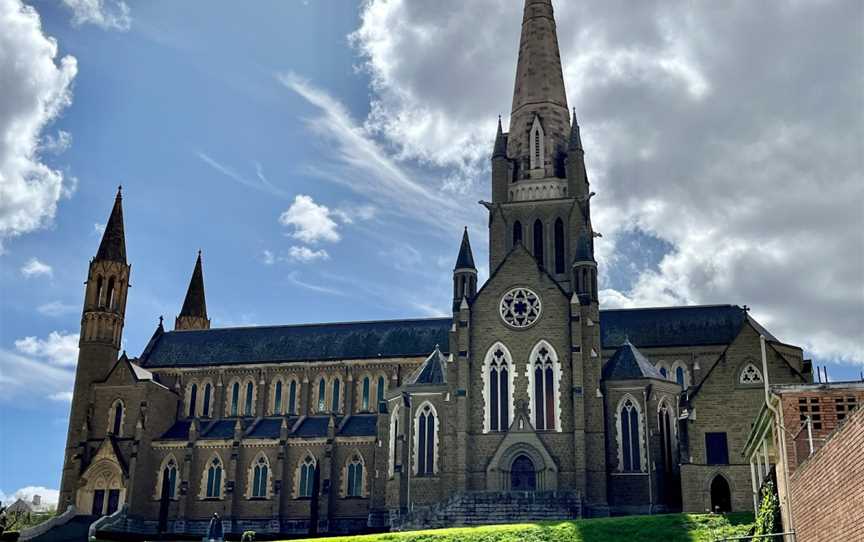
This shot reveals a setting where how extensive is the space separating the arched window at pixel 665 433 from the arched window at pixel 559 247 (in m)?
16.1

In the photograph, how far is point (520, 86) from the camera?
247 feet

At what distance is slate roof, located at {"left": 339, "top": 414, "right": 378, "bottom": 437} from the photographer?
67.7 metres

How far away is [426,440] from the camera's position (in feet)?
187

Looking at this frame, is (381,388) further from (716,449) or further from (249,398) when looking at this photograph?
(716,449)

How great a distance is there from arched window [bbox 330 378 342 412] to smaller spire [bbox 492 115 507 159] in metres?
21.3

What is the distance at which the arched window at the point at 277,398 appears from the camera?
74000 millimetres

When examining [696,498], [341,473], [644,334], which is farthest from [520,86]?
[696,498]

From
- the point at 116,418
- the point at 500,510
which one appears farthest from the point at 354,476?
the point at 116,418

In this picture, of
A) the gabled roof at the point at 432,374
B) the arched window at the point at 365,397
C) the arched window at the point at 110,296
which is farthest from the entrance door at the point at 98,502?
the gabled roof at the point at 432,374

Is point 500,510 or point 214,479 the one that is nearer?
point 500,510

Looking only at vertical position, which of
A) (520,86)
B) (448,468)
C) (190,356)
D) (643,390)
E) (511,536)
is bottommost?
(511,536)

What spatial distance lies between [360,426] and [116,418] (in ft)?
63.5

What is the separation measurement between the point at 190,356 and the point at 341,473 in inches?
756

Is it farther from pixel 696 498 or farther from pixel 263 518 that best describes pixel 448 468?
pixel 263 518
